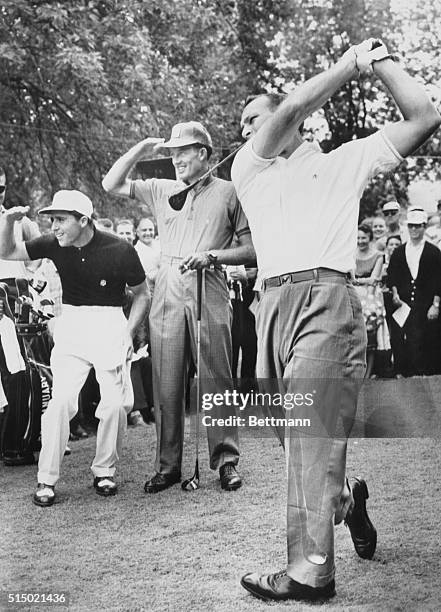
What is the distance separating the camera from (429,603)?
1855 mm

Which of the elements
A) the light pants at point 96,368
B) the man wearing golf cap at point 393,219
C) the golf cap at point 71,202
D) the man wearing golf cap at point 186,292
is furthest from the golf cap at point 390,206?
the light pants at point 96,368

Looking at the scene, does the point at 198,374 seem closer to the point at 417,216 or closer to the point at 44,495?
the point at 44,495

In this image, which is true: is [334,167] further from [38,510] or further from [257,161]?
[38,510]

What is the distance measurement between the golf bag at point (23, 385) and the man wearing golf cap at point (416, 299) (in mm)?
1067

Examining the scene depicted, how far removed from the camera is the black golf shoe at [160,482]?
260cm

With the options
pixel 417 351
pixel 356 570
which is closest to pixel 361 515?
pixel 356 570

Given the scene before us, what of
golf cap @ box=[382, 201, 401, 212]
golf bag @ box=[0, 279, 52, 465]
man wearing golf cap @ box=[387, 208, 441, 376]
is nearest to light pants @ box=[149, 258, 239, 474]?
golf bag @ box=[0, 279, 52, 465]

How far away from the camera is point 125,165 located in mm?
2492

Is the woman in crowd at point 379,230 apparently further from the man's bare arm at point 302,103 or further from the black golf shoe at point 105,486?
the black golf shoe at point 105,486

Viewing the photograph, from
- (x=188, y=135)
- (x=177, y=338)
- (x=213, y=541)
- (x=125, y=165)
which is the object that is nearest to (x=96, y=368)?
(x=177, y=338)

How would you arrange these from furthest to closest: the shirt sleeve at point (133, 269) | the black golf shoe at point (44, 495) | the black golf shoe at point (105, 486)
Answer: the shirt sleeve at point (133, 269)
the black golf shoe at point (105, 486)
the black golf shoe at point (44, 495)

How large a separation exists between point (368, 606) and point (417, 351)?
3.21ft

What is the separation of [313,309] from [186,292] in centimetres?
90

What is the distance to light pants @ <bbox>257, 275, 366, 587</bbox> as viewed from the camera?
1.96 metres
